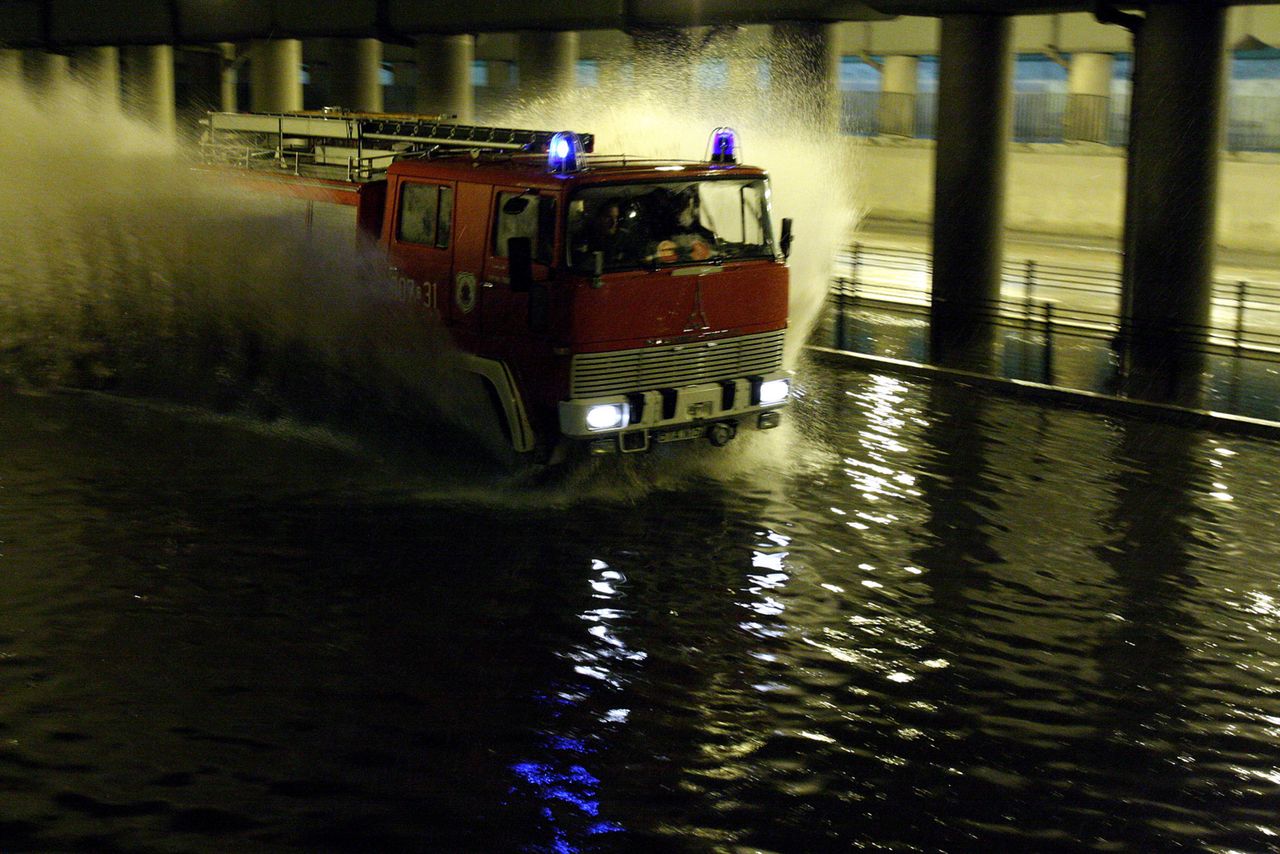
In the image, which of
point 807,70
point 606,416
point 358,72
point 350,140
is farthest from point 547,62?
point 606,416

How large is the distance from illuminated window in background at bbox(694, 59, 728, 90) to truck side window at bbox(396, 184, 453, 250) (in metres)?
12.7

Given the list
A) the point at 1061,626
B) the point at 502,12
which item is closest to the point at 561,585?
the point at 1061,626

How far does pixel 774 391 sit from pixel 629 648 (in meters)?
4.67

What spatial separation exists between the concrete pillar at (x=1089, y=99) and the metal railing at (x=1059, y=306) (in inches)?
340

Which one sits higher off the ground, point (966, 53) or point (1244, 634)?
point (966, 53)

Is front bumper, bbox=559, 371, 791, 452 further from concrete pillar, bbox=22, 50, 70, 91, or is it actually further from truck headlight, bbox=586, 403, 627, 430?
concrete pillar, bbox=22, 50, 70, 91

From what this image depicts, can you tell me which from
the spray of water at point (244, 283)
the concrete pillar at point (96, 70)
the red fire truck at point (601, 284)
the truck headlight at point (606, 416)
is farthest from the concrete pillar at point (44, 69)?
the truck headlight at point (606, 416)

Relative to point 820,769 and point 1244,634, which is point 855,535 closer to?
point 1244,634

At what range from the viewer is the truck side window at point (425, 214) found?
13188 mm

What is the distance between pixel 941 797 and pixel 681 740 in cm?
139

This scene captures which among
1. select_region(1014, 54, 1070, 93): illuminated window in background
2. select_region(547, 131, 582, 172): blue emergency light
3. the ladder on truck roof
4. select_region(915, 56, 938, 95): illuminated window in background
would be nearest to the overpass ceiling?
the ladder on truck roof

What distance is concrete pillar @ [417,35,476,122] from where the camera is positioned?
3144 centimetres

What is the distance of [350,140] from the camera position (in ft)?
53.3

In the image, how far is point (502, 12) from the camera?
27859 mm
